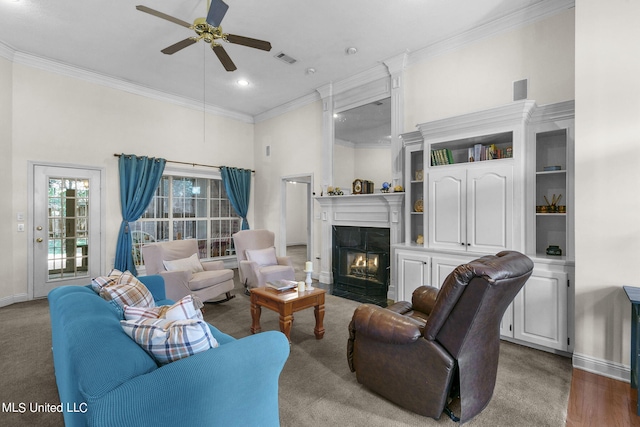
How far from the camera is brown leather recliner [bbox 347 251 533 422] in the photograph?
65.5 inches

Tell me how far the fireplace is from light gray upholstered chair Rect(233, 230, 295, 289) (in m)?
0.94

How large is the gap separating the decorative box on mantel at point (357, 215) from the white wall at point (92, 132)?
283 cm

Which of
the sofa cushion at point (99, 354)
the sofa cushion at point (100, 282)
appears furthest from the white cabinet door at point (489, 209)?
the sofa cushion at point (100, 282)

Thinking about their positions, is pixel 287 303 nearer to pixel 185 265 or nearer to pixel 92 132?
pixel 185 265

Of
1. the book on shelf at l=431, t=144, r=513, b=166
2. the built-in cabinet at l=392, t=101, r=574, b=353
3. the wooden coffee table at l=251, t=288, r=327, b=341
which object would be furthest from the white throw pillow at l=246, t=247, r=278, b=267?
the book on shelf at l=431, t=144, r=513, b=166

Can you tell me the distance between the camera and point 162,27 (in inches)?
143

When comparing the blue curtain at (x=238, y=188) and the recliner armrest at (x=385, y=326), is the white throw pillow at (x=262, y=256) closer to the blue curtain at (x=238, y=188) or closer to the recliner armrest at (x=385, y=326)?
the blue curtain at (x=238, y=188)

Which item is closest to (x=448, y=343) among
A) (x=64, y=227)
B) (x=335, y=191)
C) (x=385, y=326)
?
(x=385, y=326)

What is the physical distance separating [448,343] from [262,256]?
3.29 m

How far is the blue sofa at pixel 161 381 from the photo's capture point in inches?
40.1

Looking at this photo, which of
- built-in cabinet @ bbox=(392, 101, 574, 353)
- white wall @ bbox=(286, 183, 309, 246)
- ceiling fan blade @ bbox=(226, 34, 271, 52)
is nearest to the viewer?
built-in cabinet @ bbox=(392, 101, 574, 353)

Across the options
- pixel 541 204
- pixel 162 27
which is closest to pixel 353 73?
pixel 162 27

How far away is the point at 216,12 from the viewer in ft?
8.68

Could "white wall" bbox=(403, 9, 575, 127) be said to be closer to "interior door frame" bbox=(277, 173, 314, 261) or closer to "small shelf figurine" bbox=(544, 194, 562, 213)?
"small shelf figurine" bbox=(544, 194, 562, 213)
